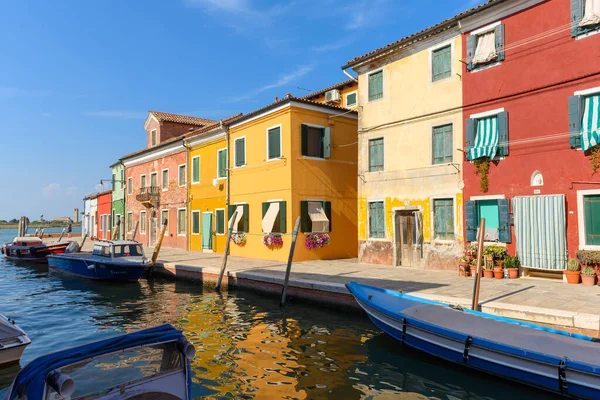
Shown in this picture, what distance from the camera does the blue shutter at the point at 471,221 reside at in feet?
42.9

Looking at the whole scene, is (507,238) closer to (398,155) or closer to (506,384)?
(398,155)

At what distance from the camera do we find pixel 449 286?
35.5 feet

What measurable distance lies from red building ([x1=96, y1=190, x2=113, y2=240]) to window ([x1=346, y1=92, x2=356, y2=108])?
980 inches

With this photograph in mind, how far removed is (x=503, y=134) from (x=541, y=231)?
10.3 feet

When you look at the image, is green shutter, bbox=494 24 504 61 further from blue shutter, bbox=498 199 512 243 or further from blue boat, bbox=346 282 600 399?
blue boat, bbox=346 282 600 399

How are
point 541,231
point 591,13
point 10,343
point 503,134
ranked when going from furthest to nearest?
1. point 503,134
2. point 541,231
3. point 591,13
4. point 10,343

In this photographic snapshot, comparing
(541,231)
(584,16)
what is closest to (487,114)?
(584,16)

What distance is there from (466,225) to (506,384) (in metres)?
7.30

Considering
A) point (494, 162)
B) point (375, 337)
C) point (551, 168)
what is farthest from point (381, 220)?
point (375, 337)

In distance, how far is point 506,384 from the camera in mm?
6562

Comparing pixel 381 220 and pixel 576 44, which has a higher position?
pixel 576 44

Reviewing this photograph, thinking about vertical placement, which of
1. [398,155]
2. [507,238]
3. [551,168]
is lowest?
[507,238]

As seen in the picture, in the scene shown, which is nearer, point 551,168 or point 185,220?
point 551,168

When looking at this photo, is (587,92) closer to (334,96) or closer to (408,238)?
(408,238)
